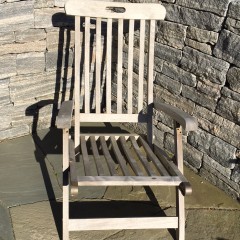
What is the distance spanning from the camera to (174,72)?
12.2 feet

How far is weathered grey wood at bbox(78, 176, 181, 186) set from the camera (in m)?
2.59

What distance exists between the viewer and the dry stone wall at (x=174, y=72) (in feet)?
10.7

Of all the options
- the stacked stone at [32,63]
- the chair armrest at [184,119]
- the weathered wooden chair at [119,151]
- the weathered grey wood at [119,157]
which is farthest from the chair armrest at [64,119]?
the stacked stone at [32,63]

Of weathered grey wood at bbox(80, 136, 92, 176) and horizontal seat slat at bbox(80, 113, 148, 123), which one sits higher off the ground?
horizontal seat slat at bbox(80, 113, 148, 123)

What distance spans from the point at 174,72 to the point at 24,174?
1.52m

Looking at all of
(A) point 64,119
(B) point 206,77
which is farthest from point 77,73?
(B) point 206,77

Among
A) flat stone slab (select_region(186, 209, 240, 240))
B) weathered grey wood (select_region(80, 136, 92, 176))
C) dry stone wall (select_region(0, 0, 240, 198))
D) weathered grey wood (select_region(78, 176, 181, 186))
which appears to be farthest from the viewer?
dry stone wall (select_region(0, 0, 240, 198))

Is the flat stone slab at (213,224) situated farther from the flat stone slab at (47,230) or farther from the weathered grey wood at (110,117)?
the weathered grey wood at (110,117)

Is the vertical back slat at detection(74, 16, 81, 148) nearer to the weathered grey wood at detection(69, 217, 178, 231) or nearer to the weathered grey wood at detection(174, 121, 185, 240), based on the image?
the weathered grey wood at detection(69, 217, 178, 231)

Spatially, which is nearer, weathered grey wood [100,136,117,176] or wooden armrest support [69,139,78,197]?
wooden armrest support [69,139,78,197]

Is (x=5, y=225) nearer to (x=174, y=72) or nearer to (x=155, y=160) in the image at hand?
(x=155, y=160)

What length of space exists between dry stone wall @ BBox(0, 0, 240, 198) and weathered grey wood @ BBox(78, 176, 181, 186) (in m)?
0.85

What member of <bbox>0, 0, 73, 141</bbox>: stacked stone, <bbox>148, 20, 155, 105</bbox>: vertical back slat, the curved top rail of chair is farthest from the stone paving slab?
the curved top rail of chair

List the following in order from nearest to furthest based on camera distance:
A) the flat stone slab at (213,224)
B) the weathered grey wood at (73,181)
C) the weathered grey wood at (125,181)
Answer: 1. the weathered grey wood at (73,181)
2. the weathered grey wood at (125,181)
3. the flat stone slab at (213,224)
